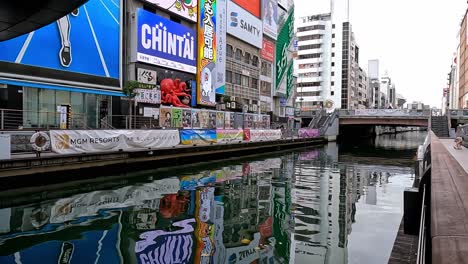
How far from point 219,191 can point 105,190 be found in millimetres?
4721

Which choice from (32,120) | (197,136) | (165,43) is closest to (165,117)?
(165,43)

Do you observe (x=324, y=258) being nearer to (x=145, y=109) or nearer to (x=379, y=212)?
(x=379, y=212)

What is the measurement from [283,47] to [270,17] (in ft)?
27.0

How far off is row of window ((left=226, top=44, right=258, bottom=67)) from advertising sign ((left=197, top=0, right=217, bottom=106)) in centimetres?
663

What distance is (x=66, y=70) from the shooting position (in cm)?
2912

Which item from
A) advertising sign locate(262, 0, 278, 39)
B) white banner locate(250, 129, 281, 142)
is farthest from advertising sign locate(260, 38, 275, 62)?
white banner locate(250, 129, 281, 142)

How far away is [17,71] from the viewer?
25.8m

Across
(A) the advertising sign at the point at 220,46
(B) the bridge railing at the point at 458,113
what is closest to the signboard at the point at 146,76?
(A) the advertising sign at the point at 220,46

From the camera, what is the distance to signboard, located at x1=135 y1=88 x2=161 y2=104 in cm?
3512

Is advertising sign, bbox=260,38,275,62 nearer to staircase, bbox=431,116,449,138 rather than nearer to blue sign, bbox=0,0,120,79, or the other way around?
staircase, bbox=431,116,449,138

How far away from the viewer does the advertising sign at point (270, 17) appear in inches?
2563

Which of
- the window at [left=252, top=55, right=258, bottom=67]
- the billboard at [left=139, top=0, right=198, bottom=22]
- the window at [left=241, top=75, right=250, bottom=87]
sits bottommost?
the window at [left=241, top=75, right=250, bottom=87]

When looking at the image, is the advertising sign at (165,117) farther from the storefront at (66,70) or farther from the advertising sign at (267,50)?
the advertising sign at (267,50)

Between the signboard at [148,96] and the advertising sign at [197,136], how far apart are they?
320 inches
